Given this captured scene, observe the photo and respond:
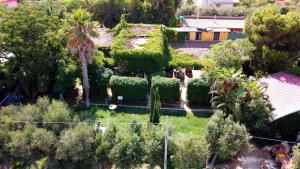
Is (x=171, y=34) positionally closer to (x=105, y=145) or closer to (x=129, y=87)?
(x=129, y=87)

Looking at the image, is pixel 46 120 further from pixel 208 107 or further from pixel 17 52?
pixel 208 107

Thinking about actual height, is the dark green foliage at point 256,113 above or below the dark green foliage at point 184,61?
below

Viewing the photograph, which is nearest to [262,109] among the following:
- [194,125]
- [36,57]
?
[194,125]

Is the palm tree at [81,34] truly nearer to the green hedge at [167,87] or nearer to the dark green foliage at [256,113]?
the green hedge at [167,87]

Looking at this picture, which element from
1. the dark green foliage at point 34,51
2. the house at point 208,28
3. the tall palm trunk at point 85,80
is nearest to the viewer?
the dark green foliage at point 34,51

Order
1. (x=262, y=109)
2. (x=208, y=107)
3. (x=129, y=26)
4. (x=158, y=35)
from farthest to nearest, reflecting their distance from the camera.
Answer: (x=129, y=26)
(x=158, y=35)
(x=208, y=107)
(x=262, y=109)

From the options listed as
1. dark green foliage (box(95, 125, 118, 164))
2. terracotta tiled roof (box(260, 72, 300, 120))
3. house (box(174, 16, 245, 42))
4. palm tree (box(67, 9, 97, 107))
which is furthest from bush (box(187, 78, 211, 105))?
house (box(174, 16, 245, 42))

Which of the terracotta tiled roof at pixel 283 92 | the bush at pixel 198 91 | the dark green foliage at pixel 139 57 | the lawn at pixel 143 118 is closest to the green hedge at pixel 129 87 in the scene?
the lawn at pixel 143 118

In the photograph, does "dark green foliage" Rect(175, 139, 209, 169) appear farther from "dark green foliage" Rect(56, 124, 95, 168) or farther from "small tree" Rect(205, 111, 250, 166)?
"dark green foliage" Rect(56, 124, 95, 168)
